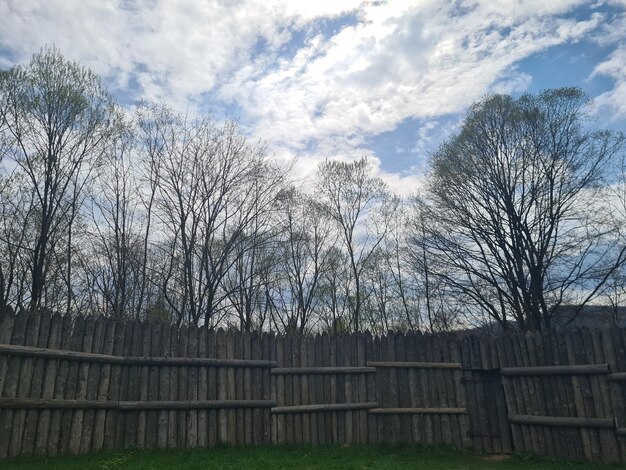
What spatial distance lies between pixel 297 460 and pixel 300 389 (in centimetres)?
191

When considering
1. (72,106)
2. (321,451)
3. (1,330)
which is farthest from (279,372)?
(72,106)

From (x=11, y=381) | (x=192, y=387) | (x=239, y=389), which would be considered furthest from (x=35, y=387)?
(x=239, y=389)

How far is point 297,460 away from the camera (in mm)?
8727

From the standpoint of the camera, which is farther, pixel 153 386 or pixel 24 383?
pixel 153 386

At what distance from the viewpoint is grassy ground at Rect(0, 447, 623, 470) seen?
755 cm

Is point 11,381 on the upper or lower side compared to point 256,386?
upper

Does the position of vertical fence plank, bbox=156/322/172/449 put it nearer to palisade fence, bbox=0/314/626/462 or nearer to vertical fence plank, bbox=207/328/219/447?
palisade fence, bbox=0/314/626/462

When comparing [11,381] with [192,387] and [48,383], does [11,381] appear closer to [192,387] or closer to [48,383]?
[48,383]

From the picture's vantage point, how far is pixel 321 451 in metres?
9.69

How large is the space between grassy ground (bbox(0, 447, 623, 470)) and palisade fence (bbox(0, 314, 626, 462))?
36cm

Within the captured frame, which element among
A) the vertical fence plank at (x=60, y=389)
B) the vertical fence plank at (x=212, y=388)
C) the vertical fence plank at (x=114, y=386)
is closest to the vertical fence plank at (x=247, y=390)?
the vertical fence plank at (x=212, y=388)

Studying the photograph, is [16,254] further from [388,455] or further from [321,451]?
[388,455]

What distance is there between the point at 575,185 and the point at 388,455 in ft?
43.2

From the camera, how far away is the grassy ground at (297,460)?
7550mm
